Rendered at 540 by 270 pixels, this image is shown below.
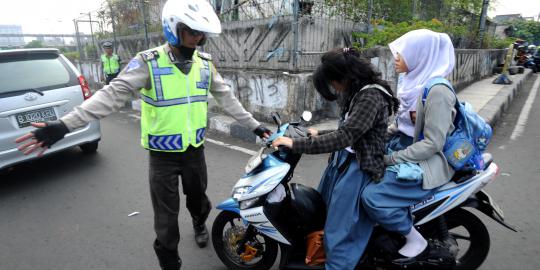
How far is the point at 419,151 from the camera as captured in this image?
75.9 inches

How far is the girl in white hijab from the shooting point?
1.89 metres

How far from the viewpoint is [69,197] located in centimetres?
370

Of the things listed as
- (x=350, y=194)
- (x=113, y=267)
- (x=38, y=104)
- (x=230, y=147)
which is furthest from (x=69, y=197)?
(x=350, y=194)

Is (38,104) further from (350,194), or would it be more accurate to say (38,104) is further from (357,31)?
(357,31)

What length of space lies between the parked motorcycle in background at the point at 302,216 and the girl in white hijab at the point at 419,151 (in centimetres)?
10

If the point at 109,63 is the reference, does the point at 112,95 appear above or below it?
above

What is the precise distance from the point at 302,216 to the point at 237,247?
21.3 inches

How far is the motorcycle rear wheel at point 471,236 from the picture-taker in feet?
7.19

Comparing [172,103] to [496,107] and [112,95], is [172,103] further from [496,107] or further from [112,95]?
[496,107]

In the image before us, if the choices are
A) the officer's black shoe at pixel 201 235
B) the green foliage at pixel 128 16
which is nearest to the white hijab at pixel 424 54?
the officer's black shoe at pixel 201 235

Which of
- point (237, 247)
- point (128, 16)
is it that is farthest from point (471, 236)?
point (128, 16)

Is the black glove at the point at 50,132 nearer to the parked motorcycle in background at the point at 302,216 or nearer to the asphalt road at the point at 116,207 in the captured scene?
the parked motorcycle in background at the point at 302,216

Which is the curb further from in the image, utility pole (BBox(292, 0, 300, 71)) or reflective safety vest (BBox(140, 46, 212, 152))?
reflective safety vest (BBox(140, 46, 212, 152))

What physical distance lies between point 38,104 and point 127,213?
1.78 metres
